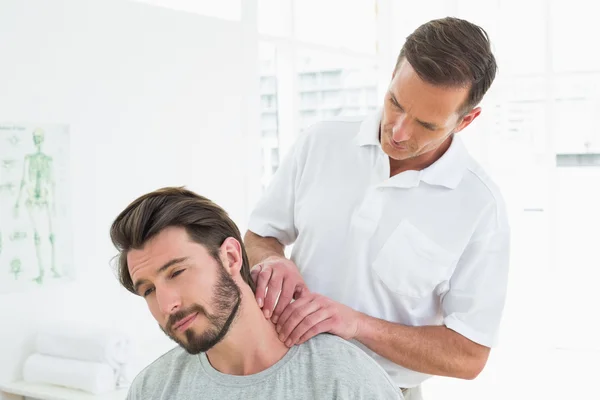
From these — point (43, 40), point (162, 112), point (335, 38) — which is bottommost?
point (162, 112)

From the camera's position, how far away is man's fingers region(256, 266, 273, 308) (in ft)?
5.55

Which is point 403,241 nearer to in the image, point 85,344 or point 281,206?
point 281,206

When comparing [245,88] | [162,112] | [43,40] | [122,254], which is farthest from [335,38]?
[122,254]

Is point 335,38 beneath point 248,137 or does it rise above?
above

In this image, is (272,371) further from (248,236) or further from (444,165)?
(444,165)

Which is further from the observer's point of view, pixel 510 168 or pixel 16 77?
pixel 510 168

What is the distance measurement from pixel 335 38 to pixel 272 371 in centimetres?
439

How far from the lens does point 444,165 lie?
69.1 inches

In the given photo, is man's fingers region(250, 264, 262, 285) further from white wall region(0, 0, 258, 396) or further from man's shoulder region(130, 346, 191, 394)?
white wall region(0, 0, 258, 396)

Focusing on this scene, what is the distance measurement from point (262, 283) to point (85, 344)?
1403 mm

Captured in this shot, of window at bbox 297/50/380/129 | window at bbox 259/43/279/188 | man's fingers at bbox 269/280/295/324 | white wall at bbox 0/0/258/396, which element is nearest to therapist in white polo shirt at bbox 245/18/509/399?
man's fingers at bbox 269/280/295/324

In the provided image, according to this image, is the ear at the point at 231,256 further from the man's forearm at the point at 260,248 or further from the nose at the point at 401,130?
the nose at the point at 401,130

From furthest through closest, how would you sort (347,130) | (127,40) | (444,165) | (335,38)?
(335,38)
(127,40)
(347,130)
(444,165)

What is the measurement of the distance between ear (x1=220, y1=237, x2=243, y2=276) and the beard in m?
0.01
